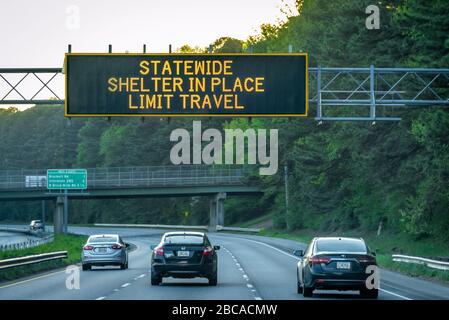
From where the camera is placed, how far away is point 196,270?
3158cm

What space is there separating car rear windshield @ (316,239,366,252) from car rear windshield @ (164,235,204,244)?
5.52 meters

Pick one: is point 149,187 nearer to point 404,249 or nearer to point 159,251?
point 404,249

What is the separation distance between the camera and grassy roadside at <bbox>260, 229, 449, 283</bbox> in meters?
38.0

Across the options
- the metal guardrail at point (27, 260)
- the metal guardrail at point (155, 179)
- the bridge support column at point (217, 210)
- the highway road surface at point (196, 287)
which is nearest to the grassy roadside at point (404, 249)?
the highway road surface at point (196, 287)

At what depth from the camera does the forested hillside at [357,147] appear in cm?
4894

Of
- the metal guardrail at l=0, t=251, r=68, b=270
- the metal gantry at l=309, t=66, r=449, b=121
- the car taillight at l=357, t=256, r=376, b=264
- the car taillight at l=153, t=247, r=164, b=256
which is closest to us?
the car taillight at l=357, t=256, r=376, b=264

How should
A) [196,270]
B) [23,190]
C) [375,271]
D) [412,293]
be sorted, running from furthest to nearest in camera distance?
[23,190], [196,270], [412,293], [375,271]

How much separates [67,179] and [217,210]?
24690mm

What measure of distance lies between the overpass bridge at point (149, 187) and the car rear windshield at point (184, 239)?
78.3m

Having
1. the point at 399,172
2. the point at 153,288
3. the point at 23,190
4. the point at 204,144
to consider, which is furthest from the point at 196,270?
the point at 204,144

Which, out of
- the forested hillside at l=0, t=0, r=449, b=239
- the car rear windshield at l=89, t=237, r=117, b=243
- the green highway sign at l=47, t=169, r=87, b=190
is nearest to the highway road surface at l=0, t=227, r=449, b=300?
the car rear windshield at l=89, t=237, r=117, b=243

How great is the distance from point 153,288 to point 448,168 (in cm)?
2201

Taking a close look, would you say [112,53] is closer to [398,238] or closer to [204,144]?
[398,238]

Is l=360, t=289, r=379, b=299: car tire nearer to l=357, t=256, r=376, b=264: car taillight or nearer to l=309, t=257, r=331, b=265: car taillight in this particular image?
l=357, t=256, r=376, b=264: car taillight
